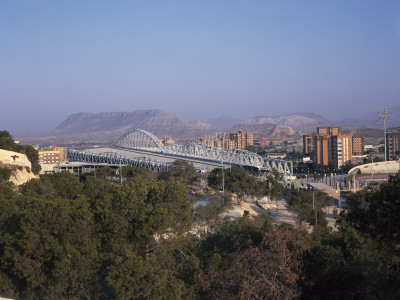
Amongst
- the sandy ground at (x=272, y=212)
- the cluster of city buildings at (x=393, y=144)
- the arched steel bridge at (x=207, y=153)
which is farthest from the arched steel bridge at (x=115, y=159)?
the cluster of city buildings at (x=393, y=144)

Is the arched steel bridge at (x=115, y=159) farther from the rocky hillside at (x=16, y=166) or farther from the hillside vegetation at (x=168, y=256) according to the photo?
the hillside vegetation at (x=168, y=256)

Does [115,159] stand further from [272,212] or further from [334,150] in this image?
[334,150]

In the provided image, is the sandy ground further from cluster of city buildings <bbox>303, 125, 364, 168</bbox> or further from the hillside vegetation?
cluster of city buildings <bbox>303, 125, 364, 168</bbox>

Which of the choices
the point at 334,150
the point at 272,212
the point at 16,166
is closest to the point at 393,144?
the point at 334,150

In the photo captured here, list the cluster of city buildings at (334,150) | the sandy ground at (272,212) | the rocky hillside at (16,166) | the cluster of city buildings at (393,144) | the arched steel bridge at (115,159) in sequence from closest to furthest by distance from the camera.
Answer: the rocky hillside at (16,166), the sandy ground at (272,212), the arched steel bridge at (115,159), the cluster of city buildings at (334,150), the cluster of city buildings at (393,144)

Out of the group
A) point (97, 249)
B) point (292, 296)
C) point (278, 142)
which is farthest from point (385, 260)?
point (278, 142)

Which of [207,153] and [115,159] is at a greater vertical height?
[207,153]

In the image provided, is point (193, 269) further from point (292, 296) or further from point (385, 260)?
point (385, 260)

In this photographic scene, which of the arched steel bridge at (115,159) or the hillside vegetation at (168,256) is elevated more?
the hillside vegetation at (168,256)
